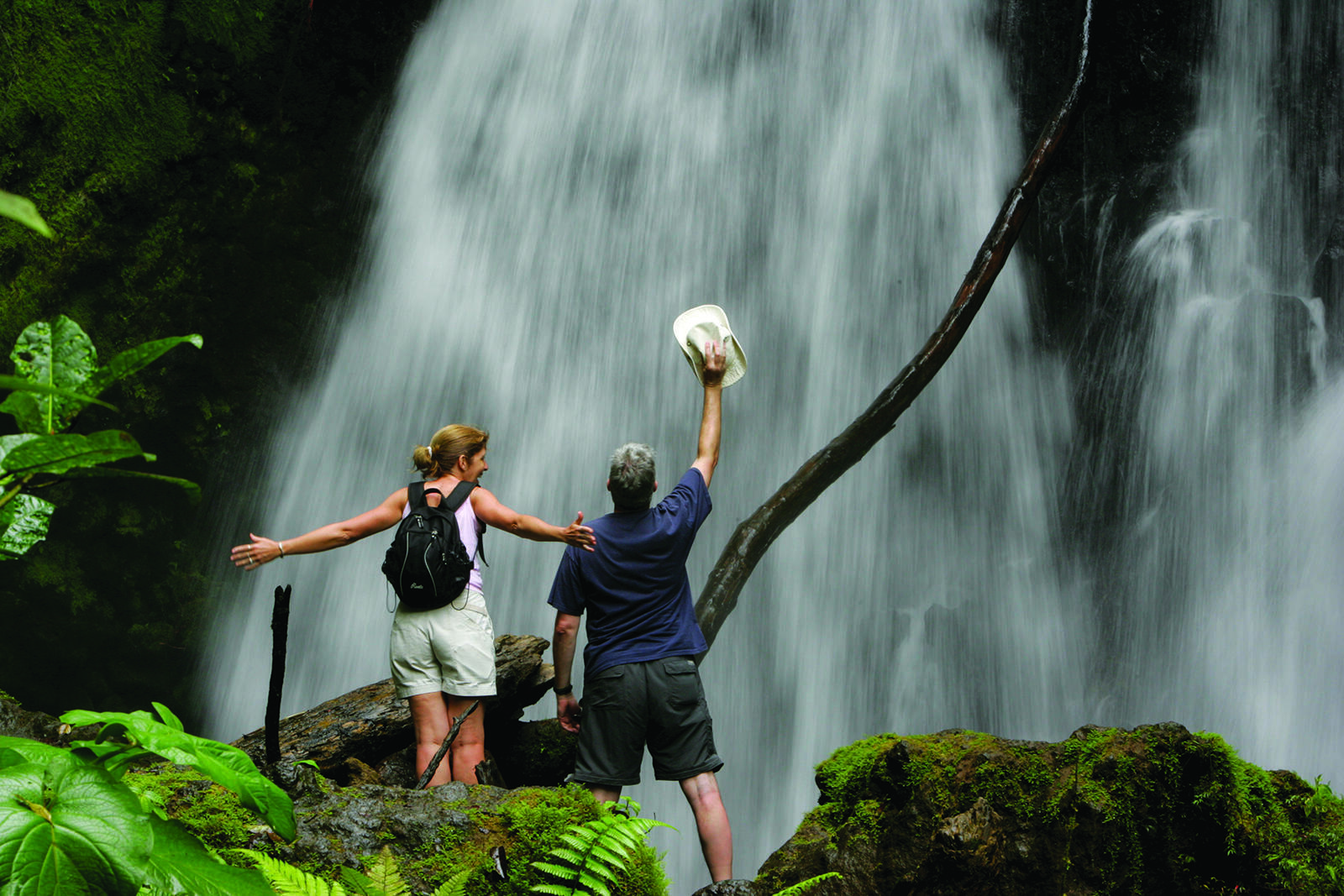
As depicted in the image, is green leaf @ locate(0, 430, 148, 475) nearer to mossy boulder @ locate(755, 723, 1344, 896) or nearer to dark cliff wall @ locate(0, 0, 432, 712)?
mossy boulder @ locate(755, 723, 1344, 896)

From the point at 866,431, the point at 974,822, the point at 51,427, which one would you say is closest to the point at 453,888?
the point at 51,427

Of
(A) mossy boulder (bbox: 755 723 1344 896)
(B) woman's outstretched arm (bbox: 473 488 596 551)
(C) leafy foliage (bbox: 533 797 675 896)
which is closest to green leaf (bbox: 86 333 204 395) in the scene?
(C) leafy foliage (bbox: 533 797 675 896)

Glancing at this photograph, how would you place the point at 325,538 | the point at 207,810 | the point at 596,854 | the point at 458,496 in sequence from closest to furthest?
the point at 596,854 < the point at 207,810 < the point at 325,538 < the point at 458,496

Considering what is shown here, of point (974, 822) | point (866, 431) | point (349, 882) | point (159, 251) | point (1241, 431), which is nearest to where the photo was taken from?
point (349, 882)

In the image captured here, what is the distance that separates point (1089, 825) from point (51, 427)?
9.29 ft

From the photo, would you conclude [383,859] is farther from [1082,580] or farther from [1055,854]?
[1082,580]

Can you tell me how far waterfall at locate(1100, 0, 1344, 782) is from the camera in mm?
6703

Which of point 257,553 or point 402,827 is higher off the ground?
point 257,553

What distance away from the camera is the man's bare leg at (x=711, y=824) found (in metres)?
3.38

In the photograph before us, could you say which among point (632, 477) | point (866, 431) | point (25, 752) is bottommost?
point (25, 752)

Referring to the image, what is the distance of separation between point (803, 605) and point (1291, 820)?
17.4ft

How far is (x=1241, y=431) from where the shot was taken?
750 cm

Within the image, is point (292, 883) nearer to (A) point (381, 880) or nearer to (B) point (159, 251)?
(A) point (381, 880)

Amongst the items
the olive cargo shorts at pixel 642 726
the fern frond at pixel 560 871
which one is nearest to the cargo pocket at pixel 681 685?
the olive cargo shorts at pixel 642 726
